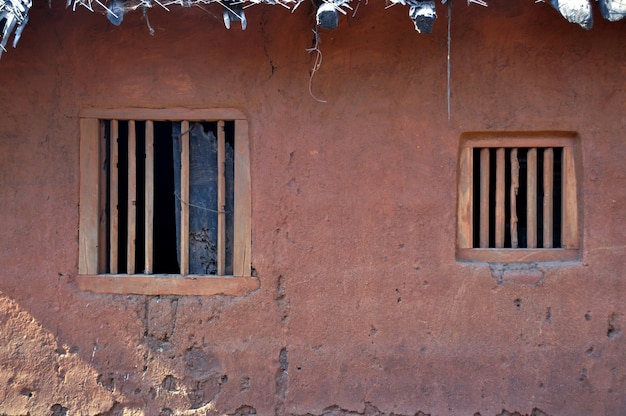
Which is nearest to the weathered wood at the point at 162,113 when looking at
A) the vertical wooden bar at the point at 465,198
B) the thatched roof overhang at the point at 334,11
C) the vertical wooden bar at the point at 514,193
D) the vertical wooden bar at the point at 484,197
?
the thatched roof overhang at the point at 334,11

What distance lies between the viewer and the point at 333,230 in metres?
4.12

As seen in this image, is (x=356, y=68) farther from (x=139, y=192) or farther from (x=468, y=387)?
(x=468, y=387)

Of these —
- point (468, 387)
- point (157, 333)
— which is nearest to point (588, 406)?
point (468, 387)

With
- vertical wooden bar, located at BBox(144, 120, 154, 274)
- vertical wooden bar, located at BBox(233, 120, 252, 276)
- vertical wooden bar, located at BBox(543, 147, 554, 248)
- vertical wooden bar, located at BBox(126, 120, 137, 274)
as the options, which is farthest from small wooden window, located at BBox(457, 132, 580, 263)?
vertical wooden bar, located at BBox(126, 120, 137, 274)

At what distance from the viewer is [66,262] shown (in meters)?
4.25

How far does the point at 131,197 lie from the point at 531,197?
259 centimetres

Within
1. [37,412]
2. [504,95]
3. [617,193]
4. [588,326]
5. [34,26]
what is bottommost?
[37,412]

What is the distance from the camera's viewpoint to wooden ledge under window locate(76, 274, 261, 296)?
4.18 m

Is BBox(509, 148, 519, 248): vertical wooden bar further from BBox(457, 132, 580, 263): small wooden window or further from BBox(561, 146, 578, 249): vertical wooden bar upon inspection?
BBox(561, 146, 578, 249): vertical wooden bar

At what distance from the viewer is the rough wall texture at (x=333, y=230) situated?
4.02m

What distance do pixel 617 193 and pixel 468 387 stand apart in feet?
4.91

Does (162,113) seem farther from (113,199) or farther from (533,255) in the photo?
(533,255)

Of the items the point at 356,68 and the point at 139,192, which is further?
the point at 139,192

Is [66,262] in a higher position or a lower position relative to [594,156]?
lower
